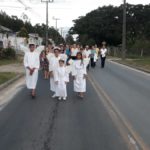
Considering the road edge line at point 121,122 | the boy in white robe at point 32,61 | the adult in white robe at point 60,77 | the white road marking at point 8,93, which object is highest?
the boy in white robe at point 32,61

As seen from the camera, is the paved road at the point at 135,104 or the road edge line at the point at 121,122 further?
the paved road at the point at 135,104

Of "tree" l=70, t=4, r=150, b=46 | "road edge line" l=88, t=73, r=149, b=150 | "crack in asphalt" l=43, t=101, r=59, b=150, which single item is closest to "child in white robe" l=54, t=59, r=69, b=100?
"road edge line" l=88, t=73, r=149, b=150

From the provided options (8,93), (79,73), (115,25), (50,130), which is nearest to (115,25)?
(115,25)

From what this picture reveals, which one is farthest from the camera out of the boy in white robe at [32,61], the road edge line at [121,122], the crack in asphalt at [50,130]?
the boy in white robe at [32,61]

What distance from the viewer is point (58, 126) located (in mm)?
10375

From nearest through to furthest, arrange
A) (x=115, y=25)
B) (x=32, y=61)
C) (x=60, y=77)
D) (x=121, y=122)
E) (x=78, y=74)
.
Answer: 1. (x=121, y=122)
2. (x=60, y=77)
3. (x=32, y=61)
4. (x=78, y=74)
5. (x=115, y=25)

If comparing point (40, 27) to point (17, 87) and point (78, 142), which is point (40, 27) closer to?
point (17, 87)

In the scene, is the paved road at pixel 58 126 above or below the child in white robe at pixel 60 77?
below

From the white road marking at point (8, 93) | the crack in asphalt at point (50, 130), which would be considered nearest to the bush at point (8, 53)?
the white road marking at point (8, 93)

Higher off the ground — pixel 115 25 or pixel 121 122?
pixel 115 25

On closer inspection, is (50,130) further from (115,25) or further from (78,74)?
(115,25)

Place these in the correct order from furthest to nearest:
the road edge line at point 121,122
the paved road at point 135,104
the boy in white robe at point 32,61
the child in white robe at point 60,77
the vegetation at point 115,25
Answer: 1. the vegetation at point 115,25
2. the boy in white robe at point 32,61
3. the child in white robe at point 60,77
4. the paved road at point 135,104
5. the road edge line at point 121,122

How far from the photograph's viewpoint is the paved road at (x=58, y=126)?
853 cm

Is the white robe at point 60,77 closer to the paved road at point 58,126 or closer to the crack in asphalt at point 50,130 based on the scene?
the paved road at point 58,126
